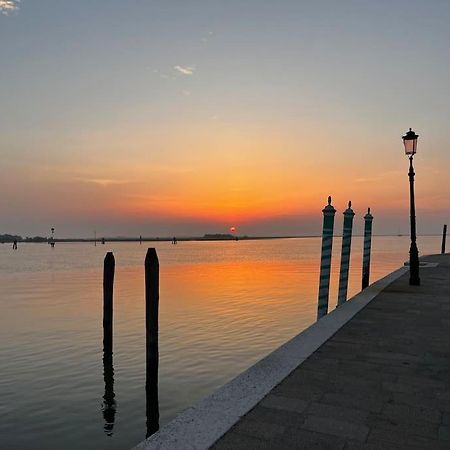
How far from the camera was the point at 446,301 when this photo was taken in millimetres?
10023

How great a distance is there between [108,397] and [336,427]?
5323mm

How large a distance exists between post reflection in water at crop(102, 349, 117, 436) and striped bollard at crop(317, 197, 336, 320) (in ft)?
16.9

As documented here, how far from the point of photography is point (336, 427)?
3.54 metres

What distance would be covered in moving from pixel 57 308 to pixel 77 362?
8247mm

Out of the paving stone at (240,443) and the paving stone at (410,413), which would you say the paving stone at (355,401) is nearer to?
the paving stone at (410,413)

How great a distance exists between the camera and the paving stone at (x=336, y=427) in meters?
3.42

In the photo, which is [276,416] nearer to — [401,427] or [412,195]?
[401,427]

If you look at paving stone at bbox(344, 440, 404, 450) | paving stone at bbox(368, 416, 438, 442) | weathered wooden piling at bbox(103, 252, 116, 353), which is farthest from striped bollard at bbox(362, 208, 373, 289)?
paving stone at bbox(344, 440, 404, 450)

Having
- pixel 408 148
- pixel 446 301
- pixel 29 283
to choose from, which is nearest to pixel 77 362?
pixel 446 301

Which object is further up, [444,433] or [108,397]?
[444,433]

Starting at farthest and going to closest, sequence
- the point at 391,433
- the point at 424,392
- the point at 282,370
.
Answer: the point at 282,370, the point at 424,392, the point at 391,433

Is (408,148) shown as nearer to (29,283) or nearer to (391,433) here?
(391,433)

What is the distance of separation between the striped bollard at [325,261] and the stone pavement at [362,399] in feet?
12.2

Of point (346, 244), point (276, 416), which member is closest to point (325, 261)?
point (346, 244)
